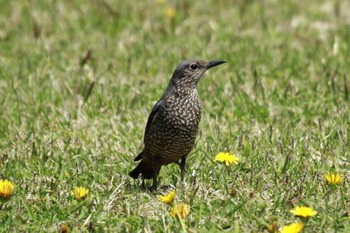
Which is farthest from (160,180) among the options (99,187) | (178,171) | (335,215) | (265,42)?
(265,42)

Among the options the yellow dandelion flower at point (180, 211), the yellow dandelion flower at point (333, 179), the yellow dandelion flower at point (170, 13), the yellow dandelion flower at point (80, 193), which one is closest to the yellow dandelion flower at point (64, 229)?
the yellow dandelion flower at point (80, 193)

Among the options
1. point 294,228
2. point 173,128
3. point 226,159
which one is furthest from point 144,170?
point 294,228

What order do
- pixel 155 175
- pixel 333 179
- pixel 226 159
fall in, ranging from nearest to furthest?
1. pixel 333 179
2. pixel 226 159
3. pixel 155 175

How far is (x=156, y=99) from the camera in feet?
25.8

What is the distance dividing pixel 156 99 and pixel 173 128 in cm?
205

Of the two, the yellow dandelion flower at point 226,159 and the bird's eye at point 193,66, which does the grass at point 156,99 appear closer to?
the yellow dandelion flower at point 226,159

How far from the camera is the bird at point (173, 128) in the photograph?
5828 mm

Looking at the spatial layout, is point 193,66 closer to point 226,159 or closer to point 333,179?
point 226,159

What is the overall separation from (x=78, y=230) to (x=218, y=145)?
1.89 meters

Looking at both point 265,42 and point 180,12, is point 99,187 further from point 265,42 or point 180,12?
point 180,12

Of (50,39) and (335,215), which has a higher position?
(50,39)

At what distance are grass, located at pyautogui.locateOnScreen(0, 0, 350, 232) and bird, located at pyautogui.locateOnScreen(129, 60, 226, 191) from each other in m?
0.18

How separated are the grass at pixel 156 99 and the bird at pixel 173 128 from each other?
179mm

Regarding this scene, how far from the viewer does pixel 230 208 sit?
534 centimetres
